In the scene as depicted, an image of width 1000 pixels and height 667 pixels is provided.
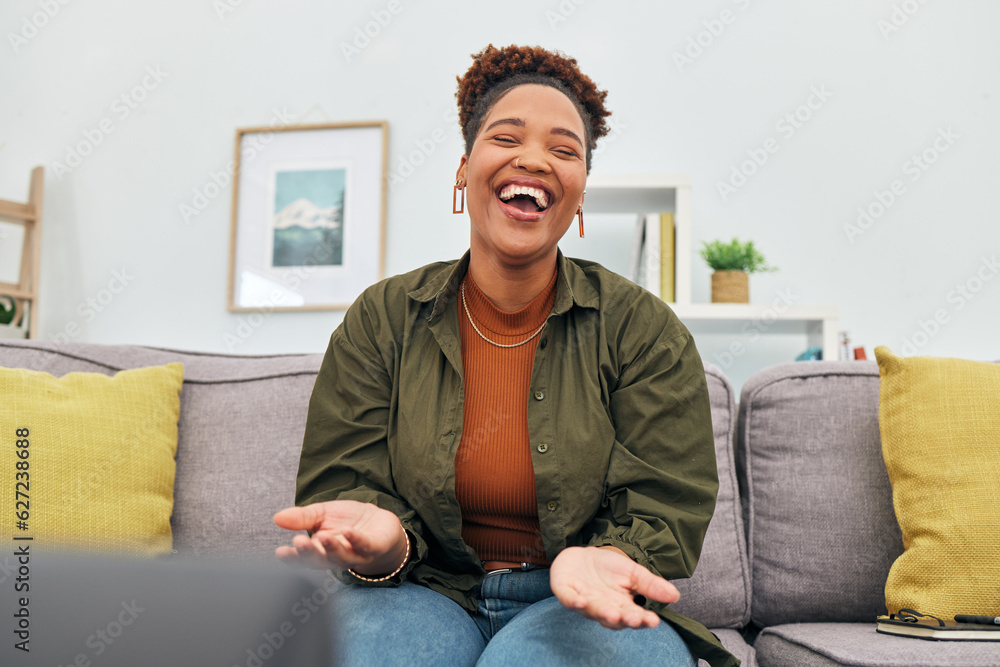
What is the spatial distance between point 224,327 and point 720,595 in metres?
1.74

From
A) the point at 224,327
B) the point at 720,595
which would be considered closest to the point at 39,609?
the point at 720,595

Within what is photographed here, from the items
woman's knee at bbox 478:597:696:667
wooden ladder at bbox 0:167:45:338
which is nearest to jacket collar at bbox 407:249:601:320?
woman's knee at bbox 478:597:696:667

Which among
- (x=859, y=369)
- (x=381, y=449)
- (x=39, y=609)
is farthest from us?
(x=859, y=369)

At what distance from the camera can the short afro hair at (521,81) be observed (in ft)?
3.81

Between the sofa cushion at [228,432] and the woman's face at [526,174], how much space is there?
515 millimetres

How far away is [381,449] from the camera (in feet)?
3.46

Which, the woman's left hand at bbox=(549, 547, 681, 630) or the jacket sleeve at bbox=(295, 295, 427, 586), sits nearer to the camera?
the woman's left hand at bbox=(549, 547, 681, 630)

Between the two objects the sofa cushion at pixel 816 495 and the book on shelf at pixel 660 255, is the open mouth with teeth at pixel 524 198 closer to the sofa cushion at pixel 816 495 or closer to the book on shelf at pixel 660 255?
the sofa cushion at pixel 816 495

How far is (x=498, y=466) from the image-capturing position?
1021 mm

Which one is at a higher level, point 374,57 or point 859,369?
point 374,57

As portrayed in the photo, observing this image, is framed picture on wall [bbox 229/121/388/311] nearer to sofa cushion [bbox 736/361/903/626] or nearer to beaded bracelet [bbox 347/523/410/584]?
sofa cushion [bbox 736/361/903/626]

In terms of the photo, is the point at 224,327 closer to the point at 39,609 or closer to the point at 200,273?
the point at 200,273

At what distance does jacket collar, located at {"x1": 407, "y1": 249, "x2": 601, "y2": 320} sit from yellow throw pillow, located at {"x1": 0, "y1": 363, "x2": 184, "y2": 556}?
1.74ft

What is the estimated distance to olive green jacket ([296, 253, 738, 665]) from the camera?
968mm
